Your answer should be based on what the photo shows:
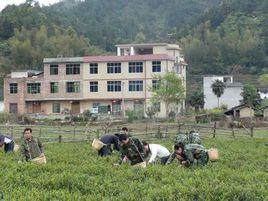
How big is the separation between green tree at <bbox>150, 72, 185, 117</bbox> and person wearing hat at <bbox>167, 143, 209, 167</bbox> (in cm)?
3916

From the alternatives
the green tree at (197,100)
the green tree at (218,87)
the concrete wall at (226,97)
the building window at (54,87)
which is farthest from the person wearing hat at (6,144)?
the concrete wall at (226,97)

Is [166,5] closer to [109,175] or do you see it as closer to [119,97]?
[119,97]

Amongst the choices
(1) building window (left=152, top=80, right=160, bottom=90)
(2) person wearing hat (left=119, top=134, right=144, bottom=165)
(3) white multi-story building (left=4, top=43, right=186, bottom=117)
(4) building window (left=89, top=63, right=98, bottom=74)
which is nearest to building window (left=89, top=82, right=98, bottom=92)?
(3) white multi-story building (left=4, top=43, right=186, bottom=117)

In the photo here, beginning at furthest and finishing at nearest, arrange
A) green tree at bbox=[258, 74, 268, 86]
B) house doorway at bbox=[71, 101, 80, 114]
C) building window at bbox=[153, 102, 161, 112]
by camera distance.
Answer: green tree at bbox=[258, 74, 268, 86] → house doorway at bbox=[71, 101, 80, 114] → building window at bbox=[153, 102, 161, 112]

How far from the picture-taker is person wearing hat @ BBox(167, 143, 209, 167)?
1420 centimetres

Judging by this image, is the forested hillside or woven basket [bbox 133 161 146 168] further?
the forested hillside

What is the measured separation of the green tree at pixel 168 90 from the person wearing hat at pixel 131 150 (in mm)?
38872

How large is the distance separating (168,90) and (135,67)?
5132 millimetres

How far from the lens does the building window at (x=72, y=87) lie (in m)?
58.9

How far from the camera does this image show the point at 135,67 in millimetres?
57531

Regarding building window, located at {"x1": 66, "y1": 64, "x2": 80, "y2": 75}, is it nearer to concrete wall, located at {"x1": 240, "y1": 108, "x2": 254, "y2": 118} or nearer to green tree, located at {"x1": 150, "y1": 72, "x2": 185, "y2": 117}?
green tree, located at {"x1": 150, "y1": 72, "x2": 185, "y2": 117}

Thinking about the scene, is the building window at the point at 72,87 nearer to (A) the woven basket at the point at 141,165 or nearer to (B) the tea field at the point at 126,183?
(B) the tea field at the point at 126,183

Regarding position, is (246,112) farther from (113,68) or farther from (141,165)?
(141,165)

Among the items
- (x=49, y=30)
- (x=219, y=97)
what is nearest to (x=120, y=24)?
(x=49, y=30)
